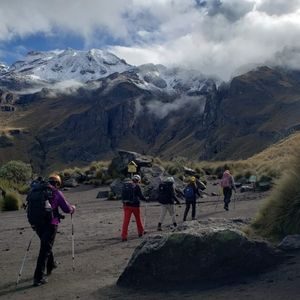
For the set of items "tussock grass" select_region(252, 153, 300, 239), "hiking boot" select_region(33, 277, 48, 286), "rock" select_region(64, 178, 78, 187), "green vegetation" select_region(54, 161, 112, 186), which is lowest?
"hiking boot" select_region(33, 277, 48, 286)

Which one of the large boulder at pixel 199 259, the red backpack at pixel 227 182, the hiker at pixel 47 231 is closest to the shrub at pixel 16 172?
the red backpack at pixel 227 182

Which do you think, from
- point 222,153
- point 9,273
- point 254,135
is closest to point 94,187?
point 9,273

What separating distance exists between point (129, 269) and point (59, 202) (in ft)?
7.58

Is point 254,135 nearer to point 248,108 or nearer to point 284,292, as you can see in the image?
point 248,108

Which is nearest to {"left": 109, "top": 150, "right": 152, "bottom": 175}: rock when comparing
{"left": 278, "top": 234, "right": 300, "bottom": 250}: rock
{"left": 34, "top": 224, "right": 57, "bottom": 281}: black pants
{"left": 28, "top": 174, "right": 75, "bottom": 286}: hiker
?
{"left": 28, "top": 174, "right": 75, "bottom": 286}: hiker

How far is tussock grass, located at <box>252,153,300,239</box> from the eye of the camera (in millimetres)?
11719

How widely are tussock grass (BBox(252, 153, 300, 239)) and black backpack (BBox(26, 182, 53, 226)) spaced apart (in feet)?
15.7

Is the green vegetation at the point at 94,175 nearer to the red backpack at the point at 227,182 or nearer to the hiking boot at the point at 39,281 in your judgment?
the red backpack at the point at 227,182

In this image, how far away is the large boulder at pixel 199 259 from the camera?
1004cm

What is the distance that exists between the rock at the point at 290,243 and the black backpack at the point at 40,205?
15.5 ft

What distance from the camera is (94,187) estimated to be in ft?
141

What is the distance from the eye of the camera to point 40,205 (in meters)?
11.1

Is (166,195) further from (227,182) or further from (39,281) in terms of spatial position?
(39,281)

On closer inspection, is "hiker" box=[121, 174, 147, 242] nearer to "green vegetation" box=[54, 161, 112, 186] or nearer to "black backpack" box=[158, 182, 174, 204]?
"black backpack" box=[158, 182, 174, 204]
